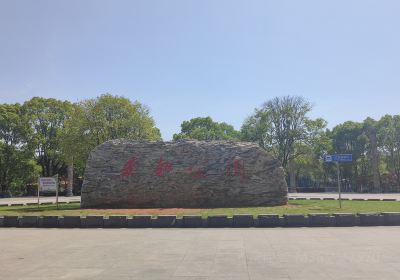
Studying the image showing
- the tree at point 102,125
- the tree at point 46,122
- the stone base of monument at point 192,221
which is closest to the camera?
the stone base of monument at point 192,221

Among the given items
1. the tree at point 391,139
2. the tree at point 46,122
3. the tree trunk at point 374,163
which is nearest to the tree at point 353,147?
the tree at point 391,139

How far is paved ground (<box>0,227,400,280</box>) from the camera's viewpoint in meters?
7.89

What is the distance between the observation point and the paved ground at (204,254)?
789 cm

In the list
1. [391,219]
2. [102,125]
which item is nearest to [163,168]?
[391,219]

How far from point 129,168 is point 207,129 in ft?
138

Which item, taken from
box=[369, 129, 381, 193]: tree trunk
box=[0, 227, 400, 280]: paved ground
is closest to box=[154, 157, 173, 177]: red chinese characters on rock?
box=[0, 227, 400, 280]: paved ground

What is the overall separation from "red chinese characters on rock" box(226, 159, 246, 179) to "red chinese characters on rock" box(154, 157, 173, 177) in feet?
11.0

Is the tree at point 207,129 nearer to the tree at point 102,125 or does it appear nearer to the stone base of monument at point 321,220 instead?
the tree at point 102,125

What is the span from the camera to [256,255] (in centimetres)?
961

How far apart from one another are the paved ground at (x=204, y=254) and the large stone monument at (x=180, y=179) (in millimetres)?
10225

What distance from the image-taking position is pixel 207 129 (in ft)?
218

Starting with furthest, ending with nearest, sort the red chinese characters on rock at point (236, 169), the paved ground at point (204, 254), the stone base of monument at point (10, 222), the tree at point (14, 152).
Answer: the tree at point (14, 152) → the red chinese characters on rock at point (236, 169) → the stone base of monument at point (10, 222) → the paved ground at point (204, 254)

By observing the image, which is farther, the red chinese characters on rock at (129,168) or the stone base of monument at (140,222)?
the red chinese characters on rock at (129,168)

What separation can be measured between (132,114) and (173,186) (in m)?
18.6
